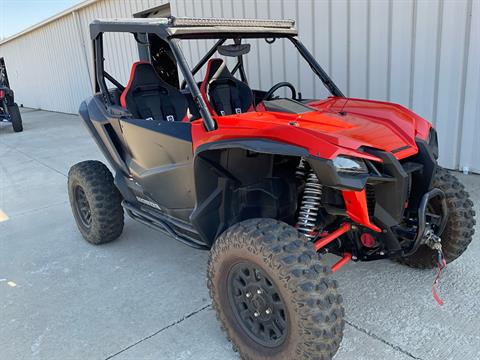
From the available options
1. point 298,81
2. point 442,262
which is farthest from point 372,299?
point 298,81

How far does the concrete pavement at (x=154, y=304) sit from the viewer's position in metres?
2.21

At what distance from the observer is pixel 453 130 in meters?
4.53

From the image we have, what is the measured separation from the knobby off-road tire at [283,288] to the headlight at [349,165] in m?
0.37

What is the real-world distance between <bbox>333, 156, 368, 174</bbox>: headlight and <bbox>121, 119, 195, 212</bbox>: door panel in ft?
2.82

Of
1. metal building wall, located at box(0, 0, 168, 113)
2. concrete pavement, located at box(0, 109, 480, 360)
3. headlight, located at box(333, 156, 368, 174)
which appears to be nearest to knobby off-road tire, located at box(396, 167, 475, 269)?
concrete pavement, located at box(0, 109, 480, 360)

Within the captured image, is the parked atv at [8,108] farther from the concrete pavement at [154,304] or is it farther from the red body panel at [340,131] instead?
the red body panel at [340,131]

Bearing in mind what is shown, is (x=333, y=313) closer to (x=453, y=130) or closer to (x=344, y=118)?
(x=344, y=118)

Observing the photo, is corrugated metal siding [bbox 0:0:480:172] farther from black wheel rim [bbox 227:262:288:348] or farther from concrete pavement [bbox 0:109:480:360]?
black wheel rim [bbox 227:262:288:348]

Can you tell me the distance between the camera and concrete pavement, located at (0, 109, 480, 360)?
221 cm

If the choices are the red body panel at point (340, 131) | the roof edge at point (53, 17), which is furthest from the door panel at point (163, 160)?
the roof edge at point (53, 17)

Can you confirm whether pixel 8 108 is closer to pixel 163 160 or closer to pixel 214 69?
pixel 214 69

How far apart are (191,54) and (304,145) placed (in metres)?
6.58

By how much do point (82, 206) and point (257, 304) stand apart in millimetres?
2273

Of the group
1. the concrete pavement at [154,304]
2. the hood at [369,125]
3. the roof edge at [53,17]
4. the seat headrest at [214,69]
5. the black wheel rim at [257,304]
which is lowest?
the concrete pavement at [154,304]
